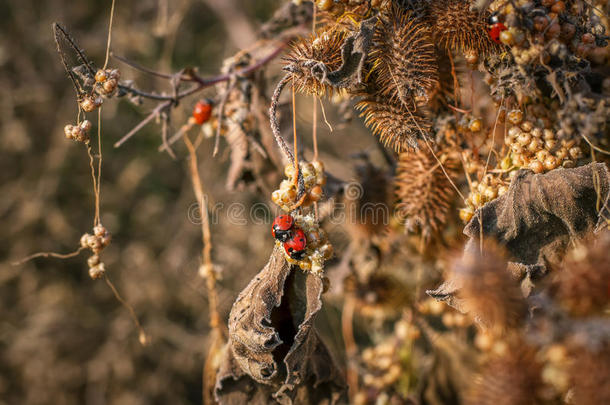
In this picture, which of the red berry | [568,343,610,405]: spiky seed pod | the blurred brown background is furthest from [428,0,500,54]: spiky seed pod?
the blurred brown background

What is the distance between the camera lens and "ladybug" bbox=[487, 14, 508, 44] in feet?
2.81

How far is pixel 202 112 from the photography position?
126 centimetres

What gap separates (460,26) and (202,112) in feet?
2.23

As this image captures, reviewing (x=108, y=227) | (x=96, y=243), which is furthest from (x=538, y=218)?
(x=108, y=227)

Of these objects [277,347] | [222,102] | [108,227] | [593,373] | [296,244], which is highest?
[108,227]

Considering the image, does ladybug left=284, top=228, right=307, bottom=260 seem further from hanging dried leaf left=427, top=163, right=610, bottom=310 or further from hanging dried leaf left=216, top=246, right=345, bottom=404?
hanging dried leaf left=427, top=163, right=610, bottom=310

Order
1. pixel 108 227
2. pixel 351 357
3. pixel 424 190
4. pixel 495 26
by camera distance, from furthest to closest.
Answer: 1. pixel 108 227
2. pixel 351 357
3. pixel 424 190
4. pixel 495 26

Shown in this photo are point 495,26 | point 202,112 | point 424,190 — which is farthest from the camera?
point 202,112

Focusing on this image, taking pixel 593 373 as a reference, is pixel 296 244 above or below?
above

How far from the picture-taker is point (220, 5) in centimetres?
231

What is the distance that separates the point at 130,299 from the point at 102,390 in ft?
1.44

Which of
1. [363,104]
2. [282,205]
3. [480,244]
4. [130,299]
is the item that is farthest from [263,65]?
[130,299]

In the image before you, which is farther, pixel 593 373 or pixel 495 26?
pixel 495 26

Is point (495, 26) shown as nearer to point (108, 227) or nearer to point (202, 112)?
point (202, 112)
